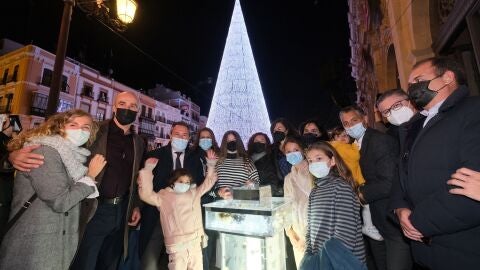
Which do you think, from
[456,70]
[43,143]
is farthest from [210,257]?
[456,70]

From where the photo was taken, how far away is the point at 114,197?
287cm

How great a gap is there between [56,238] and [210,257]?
7.19 feet

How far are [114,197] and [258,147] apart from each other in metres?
2.34

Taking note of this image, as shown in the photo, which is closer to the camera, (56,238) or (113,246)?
(56,238)

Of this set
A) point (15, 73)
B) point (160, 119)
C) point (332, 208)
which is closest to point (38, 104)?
point (15, 73)

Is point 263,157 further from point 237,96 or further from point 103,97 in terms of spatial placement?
point 103,97

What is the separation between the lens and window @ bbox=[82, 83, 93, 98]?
91.3 ft

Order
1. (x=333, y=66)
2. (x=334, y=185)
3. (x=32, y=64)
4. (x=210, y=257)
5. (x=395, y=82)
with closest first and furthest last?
(x=334, y=185) < (x=210, y=257) < (x=395, y=82) < (x=333, y=66) < (x=32, y=64)

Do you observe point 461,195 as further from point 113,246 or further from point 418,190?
point 113,246

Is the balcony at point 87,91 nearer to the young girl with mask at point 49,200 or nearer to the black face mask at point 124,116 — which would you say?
the black face mask at point 124,116

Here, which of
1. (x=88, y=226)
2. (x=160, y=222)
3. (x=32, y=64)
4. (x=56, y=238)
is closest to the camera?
(x=56, y=238)

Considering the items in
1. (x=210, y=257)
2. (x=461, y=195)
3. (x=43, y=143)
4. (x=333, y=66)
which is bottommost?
(x=210, y=257)

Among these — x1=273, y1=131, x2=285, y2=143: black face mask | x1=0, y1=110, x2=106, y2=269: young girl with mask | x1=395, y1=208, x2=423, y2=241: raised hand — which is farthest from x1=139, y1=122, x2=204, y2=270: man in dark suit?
x1=395, y1=208, x2=423, y2=241: raised hand

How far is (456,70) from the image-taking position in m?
1.73
